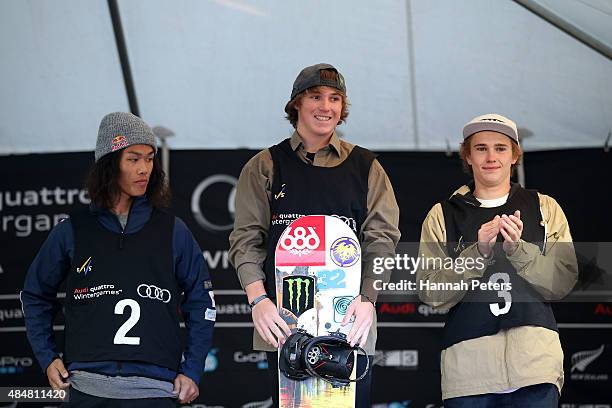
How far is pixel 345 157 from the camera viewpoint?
3.22 m

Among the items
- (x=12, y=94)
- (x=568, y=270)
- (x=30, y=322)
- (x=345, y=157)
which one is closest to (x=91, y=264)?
(x=30, y=322)

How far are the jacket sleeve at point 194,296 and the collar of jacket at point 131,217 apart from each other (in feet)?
0.38

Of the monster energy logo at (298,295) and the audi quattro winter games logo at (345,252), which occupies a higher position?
the audi quattro winter games logo at (345,252)

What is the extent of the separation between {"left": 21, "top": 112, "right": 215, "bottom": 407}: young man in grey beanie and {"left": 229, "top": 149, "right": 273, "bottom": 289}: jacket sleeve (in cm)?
24

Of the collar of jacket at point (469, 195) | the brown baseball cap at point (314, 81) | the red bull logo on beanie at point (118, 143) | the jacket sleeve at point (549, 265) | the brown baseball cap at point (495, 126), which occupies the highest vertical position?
the brown baseball cap at point (314, 81)

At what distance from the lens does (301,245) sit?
3.09 metres

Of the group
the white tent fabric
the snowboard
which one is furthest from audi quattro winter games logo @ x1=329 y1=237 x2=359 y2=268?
the white tent fabric

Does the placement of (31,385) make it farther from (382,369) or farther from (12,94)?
(382,369)

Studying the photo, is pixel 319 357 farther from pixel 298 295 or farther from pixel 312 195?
pixel 312 195

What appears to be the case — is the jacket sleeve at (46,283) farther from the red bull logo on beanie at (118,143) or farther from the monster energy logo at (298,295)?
the monster energy logo at (298,295)

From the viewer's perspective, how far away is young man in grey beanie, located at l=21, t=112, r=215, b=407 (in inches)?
120

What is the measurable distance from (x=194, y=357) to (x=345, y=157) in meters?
0.83

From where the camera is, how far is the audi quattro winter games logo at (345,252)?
3084 mm

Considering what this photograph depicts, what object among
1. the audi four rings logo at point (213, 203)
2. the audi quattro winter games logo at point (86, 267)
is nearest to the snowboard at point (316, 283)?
the audi quattro winter games logo at point (86, 267)
